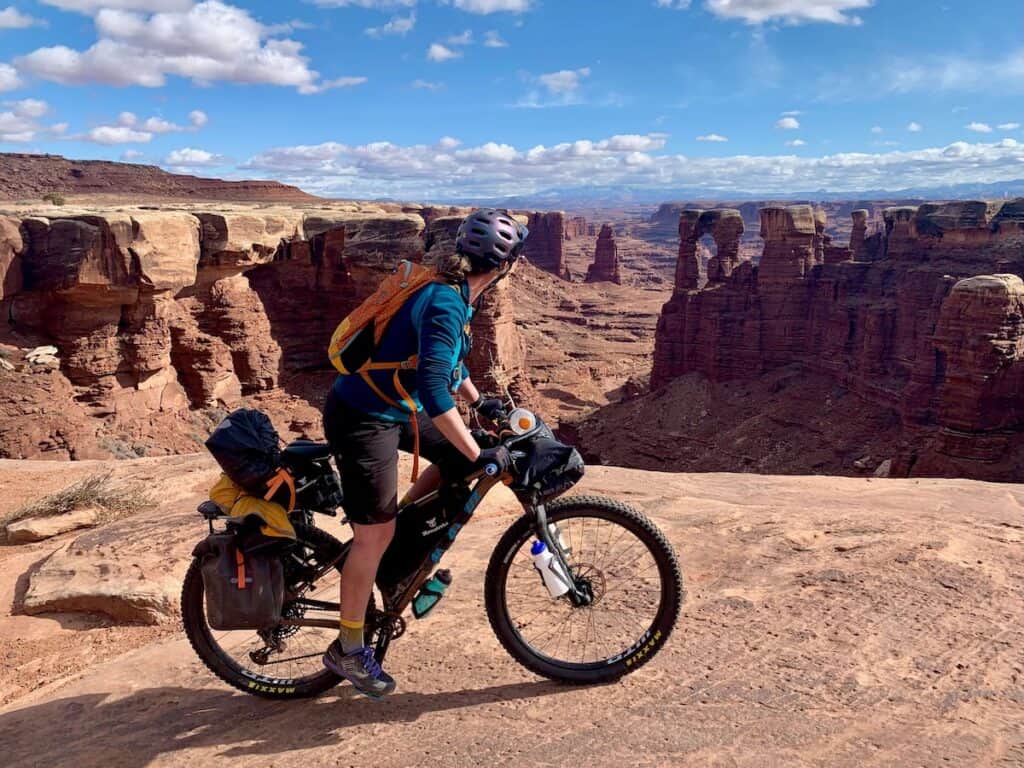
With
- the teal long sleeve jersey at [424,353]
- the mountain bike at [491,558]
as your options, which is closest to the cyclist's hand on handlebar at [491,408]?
the mountain bike at [491,558]

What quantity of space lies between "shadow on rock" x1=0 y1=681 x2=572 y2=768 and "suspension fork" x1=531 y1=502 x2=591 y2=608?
42cm

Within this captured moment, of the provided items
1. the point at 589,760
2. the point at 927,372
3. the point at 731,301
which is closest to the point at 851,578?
the point at 589,760

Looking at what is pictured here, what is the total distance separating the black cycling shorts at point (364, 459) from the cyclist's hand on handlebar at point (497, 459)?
387mm

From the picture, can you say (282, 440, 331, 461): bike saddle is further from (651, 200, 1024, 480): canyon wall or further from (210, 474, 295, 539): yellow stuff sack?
(651, 200, 1024, 480): canyon wall

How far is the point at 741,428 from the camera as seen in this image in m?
34.1

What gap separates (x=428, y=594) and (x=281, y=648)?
80 cm

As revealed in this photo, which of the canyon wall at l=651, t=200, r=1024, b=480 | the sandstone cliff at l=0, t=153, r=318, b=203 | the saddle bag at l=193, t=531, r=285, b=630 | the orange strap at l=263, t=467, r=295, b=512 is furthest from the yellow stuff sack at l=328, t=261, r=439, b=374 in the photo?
the sandstone cliff at l=0, t=153, r=318, b=203

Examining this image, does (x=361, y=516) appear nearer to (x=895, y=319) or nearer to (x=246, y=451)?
(x=246, y=451)

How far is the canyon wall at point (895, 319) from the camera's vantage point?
2320cm

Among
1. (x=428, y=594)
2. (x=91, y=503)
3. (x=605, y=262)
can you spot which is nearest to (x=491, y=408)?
(x=428, y=594)

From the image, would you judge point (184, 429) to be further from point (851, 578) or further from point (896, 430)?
point (896, 430)

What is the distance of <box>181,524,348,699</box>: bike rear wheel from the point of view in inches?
137

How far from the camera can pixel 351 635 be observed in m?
3.27

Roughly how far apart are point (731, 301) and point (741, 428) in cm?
981
